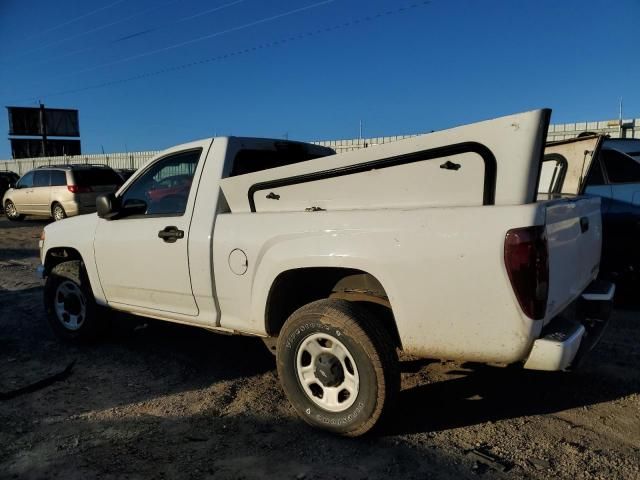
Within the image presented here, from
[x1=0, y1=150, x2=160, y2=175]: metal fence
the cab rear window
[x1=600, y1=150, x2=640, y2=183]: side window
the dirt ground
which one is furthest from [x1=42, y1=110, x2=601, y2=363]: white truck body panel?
[x1=0, y1=150, x2=160, y2=175]: metal fence

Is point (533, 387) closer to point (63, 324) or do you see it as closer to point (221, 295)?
point (221, 295)

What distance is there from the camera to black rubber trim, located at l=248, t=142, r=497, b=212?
2.65 m

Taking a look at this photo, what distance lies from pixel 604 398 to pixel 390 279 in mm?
1942

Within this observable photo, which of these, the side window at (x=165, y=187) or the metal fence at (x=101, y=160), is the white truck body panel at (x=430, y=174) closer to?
the side window at (x=165, y=187)

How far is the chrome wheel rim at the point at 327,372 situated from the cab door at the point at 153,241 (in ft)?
3.56

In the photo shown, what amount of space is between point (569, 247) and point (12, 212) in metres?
19.1

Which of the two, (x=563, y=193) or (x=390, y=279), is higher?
(x=563, y=193)

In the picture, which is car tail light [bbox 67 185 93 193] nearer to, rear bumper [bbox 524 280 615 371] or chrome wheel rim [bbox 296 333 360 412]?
chrome wheel rim [bbox 296 333 360 412]

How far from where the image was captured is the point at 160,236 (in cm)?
392

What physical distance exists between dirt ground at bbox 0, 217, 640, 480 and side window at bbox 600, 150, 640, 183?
2.16 meters

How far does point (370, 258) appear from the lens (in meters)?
2.84

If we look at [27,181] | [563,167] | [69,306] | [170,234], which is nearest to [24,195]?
[27,181]

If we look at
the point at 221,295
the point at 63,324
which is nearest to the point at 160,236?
the point at 221,295

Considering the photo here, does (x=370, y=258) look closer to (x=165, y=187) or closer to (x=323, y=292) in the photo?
(x=323, y=292)
